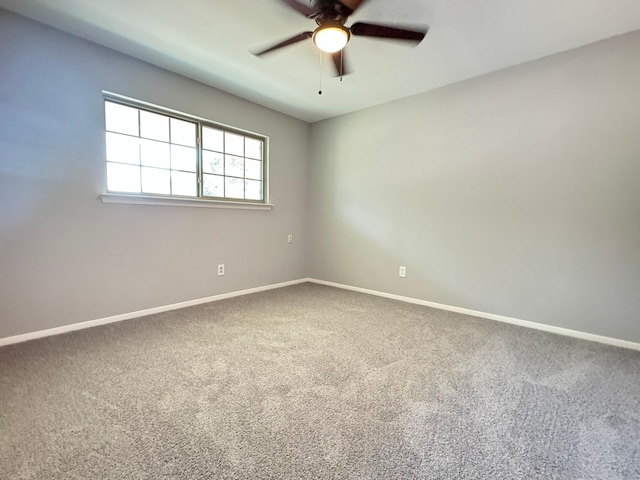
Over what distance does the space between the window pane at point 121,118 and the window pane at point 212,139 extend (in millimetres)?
687

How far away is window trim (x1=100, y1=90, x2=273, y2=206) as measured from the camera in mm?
2635

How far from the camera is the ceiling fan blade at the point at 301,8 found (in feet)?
5.60

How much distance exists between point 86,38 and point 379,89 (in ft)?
8.88

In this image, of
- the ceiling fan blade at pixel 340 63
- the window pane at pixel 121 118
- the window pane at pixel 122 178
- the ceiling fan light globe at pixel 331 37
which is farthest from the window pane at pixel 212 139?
the ceiling fan light globe at pixel 331 37

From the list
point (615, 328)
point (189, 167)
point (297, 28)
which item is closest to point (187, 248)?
point (189, 167)

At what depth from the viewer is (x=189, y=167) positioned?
320 cm

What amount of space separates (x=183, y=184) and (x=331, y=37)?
213 centimetres

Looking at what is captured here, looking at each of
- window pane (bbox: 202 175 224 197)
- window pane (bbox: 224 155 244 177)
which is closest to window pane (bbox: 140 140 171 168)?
window pane (bbox: 202 175 224 197)

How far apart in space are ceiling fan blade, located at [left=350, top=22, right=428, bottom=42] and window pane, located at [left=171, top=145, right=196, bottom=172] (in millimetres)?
2114

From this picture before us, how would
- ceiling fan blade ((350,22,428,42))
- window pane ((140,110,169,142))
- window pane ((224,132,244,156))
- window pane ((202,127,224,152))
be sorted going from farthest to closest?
1. window pane ((224,132,244,156))
2. window pane ((202,127,224,152))
3. window pane ((140,110,169,142))
4. ceiling fan blade ((350,22,428,42))

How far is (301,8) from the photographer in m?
1.75

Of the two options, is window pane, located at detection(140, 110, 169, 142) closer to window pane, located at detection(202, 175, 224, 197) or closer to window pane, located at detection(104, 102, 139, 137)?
window pane, located at detection(104, 102, 139, 137)

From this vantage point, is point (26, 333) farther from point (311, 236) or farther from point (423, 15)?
point (423, 15)

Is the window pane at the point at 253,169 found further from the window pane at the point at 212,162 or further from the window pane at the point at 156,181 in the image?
the window pane at the point at 156,181
